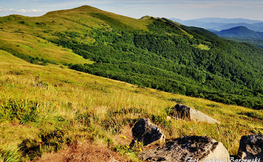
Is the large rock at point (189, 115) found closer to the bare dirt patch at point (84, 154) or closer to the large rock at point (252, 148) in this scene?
the large rock at point (252, 148)

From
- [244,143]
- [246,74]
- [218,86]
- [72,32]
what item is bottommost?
[218,86]

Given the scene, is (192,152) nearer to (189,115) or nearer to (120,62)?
(189,115)

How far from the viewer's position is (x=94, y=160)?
11.0ft

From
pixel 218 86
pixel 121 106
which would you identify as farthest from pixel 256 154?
pixel 218 86

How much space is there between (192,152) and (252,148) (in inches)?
77.5

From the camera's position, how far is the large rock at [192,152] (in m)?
3.82

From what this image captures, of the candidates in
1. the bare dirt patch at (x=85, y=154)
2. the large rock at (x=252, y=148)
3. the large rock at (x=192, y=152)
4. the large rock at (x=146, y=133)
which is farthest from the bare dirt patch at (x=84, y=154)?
the large rock at (x=252, y=148)

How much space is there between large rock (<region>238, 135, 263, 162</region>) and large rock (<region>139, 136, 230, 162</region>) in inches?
25.0

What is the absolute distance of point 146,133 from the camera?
5.28 m

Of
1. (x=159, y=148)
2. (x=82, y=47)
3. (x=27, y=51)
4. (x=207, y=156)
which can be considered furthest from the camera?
(x=82, y=47)

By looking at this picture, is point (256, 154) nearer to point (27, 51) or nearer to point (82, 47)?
point (27, 51)

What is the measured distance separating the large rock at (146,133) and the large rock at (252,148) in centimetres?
241

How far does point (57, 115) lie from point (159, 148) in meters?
3.93

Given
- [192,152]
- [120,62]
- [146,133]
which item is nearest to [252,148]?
[192,152]
